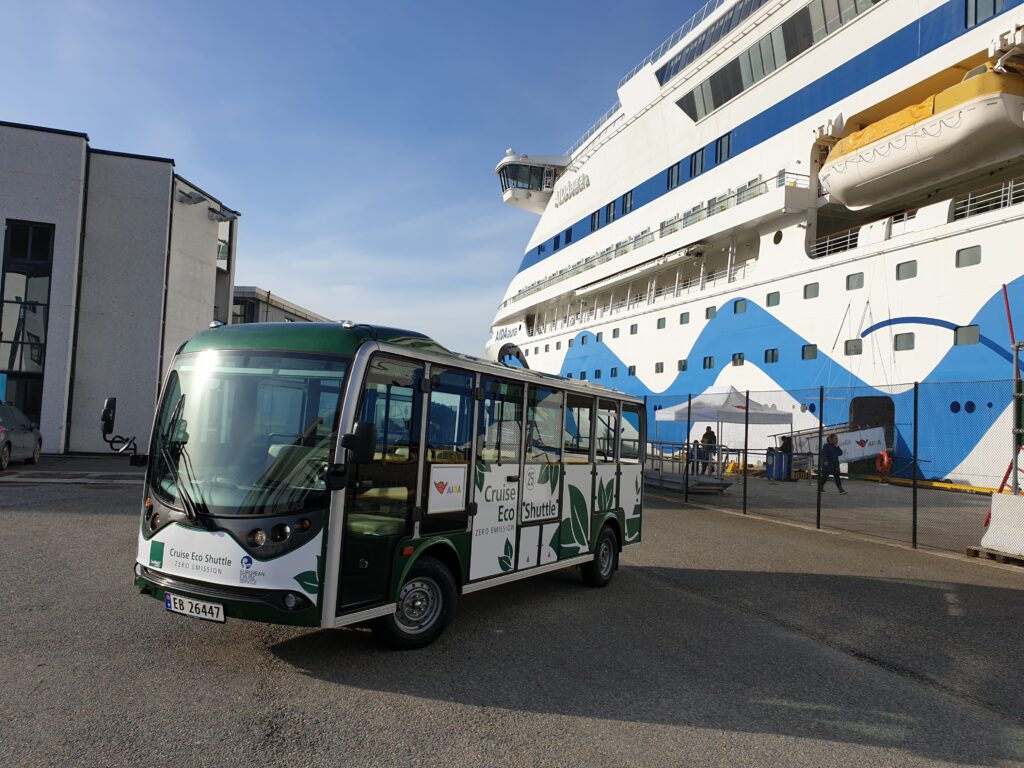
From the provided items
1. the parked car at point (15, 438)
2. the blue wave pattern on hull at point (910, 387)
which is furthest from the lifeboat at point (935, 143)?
the parked car at point (15, 438)

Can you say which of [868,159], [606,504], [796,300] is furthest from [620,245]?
[606,504]

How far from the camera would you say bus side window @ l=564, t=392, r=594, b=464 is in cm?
706

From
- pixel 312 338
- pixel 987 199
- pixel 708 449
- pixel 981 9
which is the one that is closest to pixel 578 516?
pixel 312 338

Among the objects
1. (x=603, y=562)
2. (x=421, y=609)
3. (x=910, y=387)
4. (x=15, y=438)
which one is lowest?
(x=603, y=562)

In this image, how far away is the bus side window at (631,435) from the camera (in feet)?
27.1

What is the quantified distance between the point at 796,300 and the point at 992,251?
6.06m

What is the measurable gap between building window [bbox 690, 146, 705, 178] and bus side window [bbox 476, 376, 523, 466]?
25.4 metres

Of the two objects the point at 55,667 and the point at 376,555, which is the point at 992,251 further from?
the point at 55,667

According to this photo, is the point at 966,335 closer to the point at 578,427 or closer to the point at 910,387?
the point at 910,387

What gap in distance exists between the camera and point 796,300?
2219cm

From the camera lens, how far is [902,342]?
1867 cm

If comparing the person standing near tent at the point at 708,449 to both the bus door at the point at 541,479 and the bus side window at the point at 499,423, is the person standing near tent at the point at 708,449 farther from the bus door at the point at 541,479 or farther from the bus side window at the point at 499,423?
the bus side window at the point at 499,423

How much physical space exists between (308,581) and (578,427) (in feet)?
12.0

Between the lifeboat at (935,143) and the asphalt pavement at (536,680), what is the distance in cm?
1388
